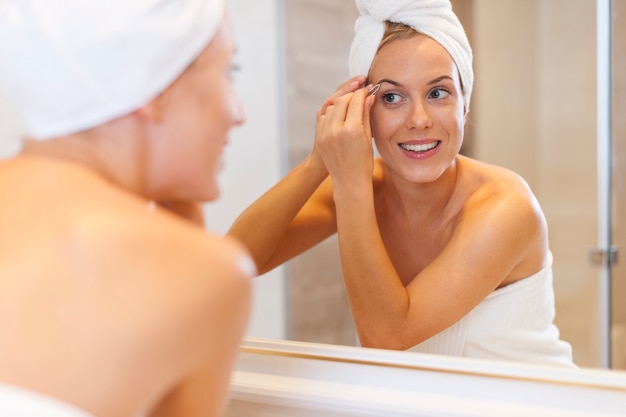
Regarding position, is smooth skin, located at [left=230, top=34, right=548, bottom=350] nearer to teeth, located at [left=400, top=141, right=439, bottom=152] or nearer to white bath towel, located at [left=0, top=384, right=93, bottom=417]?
teeth, located at [left=400, top=141, right=439, bottom=152]

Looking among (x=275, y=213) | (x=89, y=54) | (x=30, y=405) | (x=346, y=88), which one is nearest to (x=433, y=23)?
(x=346, y=88)

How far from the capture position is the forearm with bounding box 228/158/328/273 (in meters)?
1.02

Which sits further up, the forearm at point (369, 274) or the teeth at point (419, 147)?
the teeth at point (419, 147)

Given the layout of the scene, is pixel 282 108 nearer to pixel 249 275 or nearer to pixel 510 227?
pixel 510 227

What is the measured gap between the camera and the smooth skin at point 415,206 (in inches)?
34.9

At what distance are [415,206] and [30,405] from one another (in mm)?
605

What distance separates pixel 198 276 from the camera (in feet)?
1.60

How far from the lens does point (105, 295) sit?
467 mm

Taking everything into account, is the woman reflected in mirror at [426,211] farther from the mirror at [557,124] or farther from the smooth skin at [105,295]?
the smooth skin at [105,295]

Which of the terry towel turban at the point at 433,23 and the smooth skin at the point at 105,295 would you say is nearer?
the smooth skin at the point at 105,295

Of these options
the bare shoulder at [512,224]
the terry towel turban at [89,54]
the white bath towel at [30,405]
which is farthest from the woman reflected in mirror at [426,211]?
the white bath towel at [30,405]

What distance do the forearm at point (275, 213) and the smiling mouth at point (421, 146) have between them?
0.44 ft

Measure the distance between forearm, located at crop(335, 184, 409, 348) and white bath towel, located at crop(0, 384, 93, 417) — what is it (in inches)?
19.4

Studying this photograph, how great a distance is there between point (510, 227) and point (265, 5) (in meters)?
0.58
